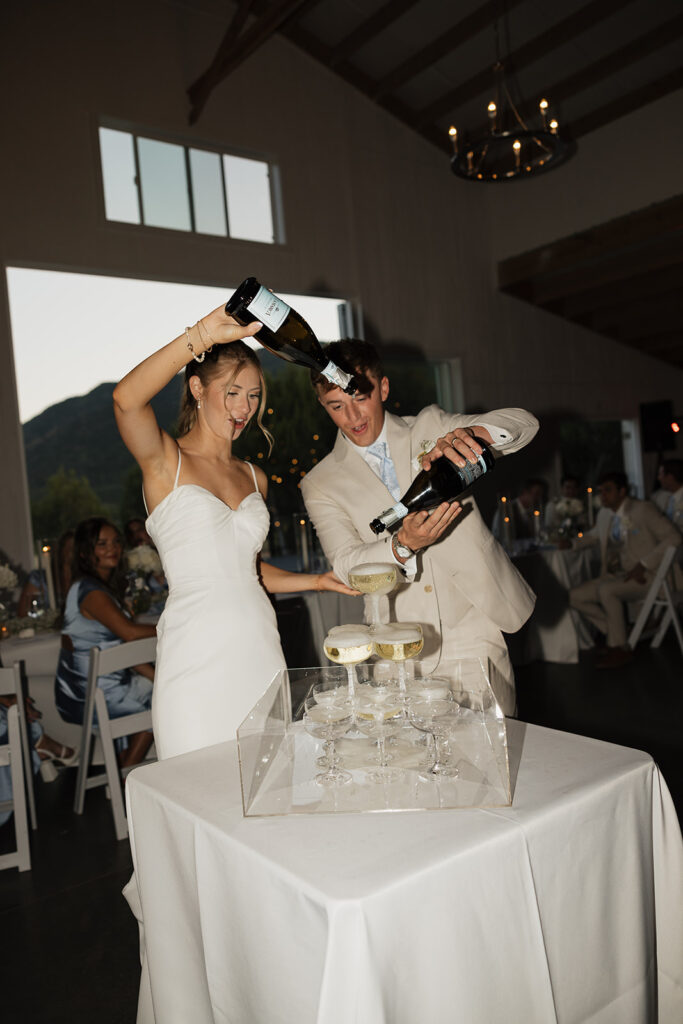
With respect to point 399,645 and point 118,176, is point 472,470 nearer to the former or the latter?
point 399,645

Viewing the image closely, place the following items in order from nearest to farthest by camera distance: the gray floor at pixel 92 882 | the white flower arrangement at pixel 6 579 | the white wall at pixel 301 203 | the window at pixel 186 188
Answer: the gray floor at pixel 92 882
the white flower arrangement at pixel 6 579
the white wall at pixel 301 203
the window at pixel 186 188

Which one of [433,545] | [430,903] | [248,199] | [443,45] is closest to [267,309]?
[433,545]

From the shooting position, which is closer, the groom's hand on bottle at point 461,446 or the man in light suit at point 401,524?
the groom's hand on bottle at point 461,446

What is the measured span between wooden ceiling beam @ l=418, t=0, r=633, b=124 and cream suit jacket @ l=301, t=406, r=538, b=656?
6.89 meters

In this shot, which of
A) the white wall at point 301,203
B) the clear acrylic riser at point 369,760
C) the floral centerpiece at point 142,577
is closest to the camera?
the clear acrylic riser at point 369,760

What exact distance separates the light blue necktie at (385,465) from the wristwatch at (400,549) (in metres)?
0.32

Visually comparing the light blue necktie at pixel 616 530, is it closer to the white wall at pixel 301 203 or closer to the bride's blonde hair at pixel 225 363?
the white wall at pixel 301 203

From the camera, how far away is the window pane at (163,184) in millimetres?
6922

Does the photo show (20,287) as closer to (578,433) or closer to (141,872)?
(578,433)

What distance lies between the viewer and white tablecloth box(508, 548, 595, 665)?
5.70 metres

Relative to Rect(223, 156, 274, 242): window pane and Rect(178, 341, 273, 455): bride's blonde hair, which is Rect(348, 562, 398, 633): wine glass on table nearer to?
Rect(178, 341, 273, 455): bride's blonde hair

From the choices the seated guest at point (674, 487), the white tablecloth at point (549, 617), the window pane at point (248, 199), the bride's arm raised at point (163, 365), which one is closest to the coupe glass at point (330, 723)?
the bride's arm raised at point (163, 365)

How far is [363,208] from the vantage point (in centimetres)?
839

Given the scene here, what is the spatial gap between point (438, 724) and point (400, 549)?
57 cm
